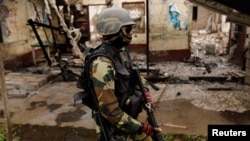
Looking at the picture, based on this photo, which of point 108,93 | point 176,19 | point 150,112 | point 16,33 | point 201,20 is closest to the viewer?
point 108,93

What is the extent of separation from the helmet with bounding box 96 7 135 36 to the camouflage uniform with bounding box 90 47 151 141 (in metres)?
0.26

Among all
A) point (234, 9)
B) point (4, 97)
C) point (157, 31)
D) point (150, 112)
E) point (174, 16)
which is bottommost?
point (4, 97)

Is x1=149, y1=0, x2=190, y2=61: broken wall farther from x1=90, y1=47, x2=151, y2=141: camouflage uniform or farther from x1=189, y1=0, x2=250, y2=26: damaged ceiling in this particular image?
x1=90, y1=47, x2=151, y2=141: camouflage uniform

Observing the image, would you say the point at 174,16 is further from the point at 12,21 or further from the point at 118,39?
the point at 118,39

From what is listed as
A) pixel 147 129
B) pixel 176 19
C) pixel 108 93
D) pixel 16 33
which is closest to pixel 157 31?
pixel 176 19

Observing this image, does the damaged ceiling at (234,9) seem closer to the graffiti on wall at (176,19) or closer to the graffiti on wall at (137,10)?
the graffiti on wall at (176,19)

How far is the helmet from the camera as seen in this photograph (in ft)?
7.62

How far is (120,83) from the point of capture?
2.37 metres

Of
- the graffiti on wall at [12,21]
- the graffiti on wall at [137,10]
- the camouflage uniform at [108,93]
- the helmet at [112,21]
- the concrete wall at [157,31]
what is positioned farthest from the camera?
the graffiti on wall at [137,10]

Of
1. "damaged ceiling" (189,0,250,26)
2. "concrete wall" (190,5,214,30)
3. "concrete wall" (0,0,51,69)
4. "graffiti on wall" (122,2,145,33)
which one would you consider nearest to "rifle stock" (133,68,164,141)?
"damaged ceiling" (189,0,250,26)

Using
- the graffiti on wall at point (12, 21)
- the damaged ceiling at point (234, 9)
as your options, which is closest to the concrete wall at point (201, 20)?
the graffiti on wall at point (12, 21)

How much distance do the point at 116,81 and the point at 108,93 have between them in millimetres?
190

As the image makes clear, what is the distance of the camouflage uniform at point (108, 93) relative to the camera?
2191 millimetres

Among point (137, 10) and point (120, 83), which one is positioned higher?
point (137, 10)
